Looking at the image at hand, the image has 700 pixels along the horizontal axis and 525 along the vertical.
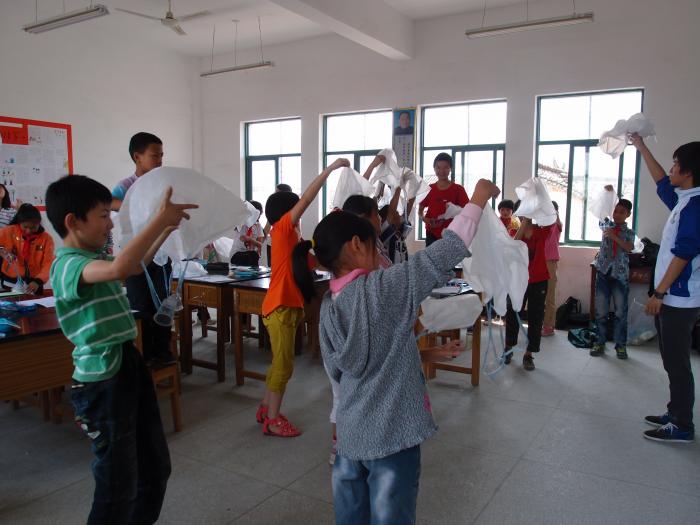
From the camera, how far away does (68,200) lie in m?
1.48

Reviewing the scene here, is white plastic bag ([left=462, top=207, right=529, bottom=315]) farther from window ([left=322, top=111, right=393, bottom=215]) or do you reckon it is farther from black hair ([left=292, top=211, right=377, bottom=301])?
window ([left=322, top=111, right=393, bottom=215])

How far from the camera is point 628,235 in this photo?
Answer: 4.76 m

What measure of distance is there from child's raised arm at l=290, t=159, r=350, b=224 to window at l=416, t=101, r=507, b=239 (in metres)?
4.50

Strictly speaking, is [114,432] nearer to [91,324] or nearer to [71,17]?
[91,324]

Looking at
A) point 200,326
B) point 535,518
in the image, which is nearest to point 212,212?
point 535,518

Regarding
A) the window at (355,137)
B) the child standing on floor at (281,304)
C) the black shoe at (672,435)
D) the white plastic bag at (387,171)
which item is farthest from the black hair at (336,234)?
the window at (355,137)

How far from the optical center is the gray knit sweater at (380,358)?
122cm

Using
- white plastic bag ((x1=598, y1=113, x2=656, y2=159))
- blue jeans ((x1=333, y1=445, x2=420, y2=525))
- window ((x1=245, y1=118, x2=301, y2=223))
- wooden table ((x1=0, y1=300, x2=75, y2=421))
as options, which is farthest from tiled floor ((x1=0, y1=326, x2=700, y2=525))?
window ((x1=245, y1=118, x2=301, y2=223))

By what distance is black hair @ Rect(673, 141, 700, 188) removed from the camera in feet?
8.57

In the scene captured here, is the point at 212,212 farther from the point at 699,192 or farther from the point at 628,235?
the point at 628,235

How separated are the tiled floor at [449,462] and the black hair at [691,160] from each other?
4.56 feet

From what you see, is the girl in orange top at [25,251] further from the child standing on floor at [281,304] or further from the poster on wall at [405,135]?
the poster on wall at [405,135]

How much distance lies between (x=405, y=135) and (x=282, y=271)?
478 cm

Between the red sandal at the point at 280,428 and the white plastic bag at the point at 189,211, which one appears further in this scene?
the red sandal at the point at 280,428
